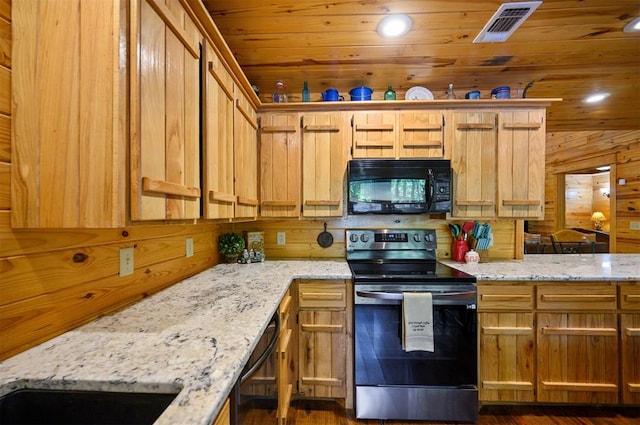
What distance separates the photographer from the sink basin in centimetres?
65

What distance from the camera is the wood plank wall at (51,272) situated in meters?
0.75

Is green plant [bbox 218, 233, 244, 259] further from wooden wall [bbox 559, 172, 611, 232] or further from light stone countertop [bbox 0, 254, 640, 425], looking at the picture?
wooden wall [bbox 559, 172, 611, 232]

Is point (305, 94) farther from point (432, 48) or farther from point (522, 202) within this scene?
point (522, 202)

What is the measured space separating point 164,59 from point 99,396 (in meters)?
1.00

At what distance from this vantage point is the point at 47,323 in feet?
2.83

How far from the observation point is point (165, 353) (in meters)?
0.78

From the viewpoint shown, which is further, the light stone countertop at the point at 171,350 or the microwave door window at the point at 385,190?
the microwave door window at the point at 385,190

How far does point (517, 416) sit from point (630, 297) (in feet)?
3.52

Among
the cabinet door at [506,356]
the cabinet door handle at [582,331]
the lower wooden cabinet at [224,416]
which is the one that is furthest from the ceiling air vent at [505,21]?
the lower wooden cabinet at [224,416]

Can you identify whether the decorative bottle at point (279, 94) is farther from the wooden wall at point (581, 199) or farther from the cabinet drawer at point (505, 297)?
the wooden wall at point (581, 199)

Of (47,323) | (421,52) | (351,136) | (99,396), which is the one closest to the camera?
(99,396)

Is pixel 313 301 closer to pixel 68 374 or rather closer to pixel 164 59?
pixel 68 374

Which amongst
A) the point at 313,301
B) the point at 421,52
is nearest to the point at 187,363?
the point at 313,301

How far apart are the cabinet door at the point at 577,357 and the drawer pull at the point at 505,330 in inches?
3.5
